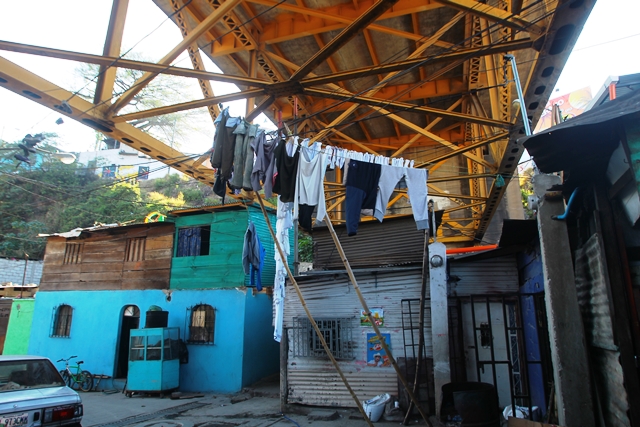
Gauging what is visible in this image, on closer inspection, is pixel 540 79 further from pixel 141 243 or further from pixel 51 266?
pixel 51 266

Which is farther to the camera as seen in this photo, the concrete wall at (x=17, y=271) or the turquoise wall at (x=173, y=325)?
the concrete wall at (x=17, y=271)

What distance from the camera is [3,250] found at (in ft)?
99.7

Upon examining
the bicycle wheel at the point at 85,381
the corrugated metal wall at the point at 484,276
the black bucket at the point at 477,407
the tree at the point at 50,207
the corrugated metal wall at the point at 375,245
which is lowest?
the bicycle wheel at the point at 85,381

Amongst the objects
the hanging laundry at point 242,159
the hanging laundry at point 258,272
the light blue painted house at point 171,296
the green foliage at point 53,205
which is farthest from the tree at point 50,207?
the hanging laundry at point 242,159

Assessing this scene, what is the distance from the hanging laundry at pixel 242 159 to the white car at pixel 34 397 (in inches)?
180

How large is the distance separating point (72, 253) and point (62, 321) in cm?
336

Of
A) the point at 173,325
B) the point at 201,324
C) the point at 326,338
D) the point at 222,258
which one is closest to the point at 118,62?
the point at 326,338

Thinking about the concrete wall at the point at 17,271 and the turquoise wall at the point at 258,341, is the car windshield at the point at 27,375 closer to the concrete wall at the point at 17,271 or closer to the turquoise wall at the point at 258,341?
the turquoise wall at the point at 258,341

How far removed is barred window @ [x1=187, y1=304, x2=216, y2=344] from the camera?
1565 centimetres

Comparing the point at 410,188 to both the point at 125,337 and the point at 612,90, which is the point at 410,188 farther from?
the point at 125,337

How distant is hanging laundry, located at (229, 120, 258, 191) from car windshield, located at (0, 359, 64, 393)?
16.6ft

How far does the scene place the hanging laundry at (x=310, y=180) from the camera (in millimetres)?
6723

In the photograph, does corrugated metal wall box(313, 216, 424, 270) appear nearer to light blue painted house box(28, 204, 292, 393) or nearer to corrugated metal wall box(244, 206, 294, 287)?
corrugated metal wall box(244, 206, 294, 287)

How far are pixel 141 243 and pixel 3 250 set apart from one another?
2021 centimetres
